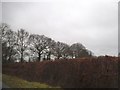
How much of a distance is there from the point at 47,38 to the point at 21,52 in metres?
9.24

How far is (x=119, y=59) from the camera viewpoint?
70.1 ft

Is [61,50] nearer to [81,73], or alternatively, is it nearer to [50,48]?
[50,48]

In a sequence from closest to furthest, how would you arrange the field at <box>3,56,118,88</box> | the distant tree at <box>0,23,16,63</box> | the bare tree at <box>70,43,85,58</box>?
the field at <box>3,56,118,88</box>
the distant tree at <box>0,23,16,63</box>
the bare tree at <box>70,43,85,58</box>

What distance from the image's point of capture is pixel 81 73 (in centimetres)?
2514

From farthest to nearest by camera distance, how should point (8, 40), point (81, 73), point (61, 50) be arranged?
1. point (61, 50)
2. point (8, 40)
3. point (81, 73)

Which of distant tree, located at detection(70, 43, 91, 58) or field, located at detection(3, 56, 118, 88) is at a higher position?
distant tree, located at detection(70, 43, 91, 58)

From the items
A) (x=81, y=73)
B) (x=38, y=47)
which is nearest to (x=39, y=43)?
(x=38, y=47)

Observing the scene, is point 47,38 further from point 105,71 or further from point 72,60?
point 105,71

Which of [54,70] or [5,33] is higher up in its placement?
[5,33]

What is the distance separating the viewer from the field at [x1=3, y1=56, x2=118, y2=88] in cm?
2189

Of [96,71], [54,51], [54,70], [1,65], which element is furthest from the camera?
[54,51]

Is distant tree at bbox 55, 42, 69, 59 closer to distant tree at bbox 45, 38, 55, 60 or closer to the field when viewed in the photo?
distant tree at bbox 45, 38, 55, 60

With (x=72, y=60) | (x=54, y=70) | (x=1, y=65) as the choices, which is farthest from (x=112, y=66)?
(x=1, y=65)

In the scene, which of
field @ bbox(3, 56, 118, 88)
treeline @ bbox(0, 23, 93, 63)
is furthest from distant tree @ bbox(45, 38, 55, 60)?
field @ bbox(3, 56, 118, 88)
